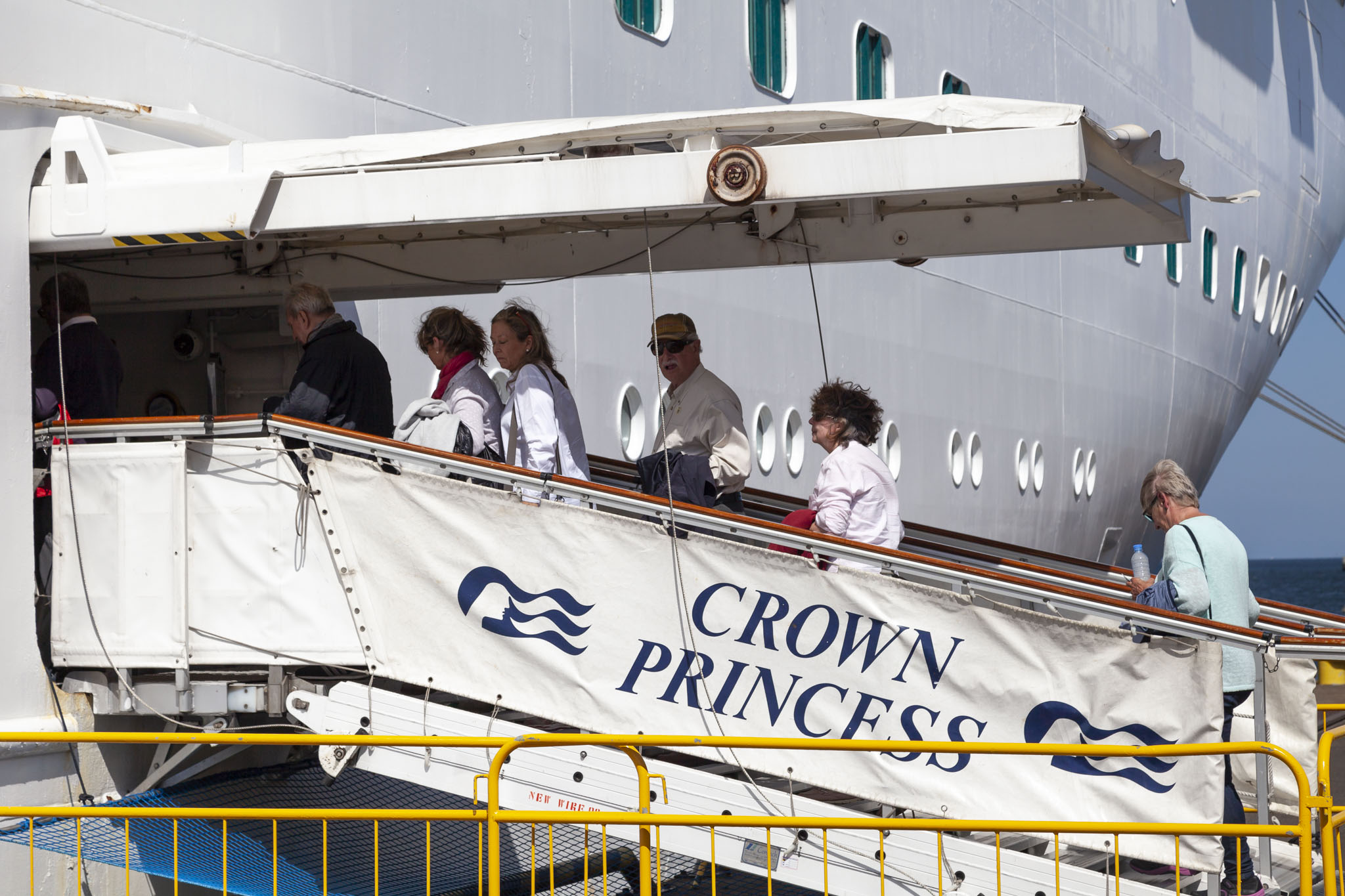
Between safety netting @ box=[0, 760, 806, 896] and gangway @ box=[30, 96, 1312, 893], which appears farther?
safety netting @ box=[0, 760, 806, 896]

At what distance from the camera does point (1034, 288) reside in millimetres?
16422

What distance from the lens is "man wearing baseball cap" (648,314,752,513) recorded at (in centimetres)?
647

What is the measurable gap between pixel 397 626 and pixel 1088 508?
13511 mm

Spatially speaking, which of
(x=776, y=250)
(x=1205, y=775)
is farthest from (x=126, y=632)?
(x=1205, y=775)

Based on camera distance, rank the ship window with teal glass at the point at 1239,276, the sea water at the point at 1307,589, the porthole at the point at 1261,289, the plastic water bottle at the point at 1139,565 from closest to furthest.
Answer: the plastic water bottle at the point at 1139,565, the ship window with teal glass at the point at 1239,276, the porthole at the point at 1261,289, the sea water at the point at 1307,589

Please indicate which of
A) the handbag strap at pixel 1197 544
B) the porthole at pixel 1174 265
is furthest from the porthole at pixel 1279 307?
the handbag strap at pixel 1197 544

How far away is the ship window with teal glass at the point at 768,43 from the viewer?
12.1 meters

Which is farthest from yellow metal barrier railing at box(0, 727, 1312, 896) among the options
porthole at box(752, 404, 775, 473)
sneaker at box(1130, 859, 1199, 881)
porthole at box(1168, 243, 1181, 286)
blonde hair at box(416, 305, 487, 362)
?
porthole at box(1168, 243, 1181, 286)

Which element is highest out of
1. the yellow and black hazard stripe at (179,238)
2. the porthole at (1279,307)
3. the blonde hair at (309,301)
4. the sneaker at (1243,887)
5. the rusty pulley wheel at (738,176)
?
the porthole at (1279,307)

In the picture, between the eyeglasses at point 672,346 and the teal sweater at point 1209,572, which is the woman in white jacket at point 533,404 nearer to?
the eyeglasses at point 672,346

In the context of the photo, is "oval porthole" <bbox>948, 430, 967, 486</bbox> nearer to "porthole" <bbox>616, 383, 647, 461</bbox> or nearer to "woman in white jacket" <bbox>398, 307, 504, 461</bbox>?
"porthole" <bbox>616, 383, 647, 461</bbox>

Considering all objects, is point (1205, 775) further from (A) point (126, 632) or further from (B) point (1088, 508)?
(B) point (1088, 508)

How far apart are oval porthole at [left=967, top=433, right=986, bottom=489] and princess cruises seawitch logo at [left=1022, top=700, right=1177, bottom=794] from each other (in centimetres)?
954

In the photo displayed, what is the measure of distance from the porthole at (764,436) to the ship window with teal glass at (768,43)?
2756 mm
